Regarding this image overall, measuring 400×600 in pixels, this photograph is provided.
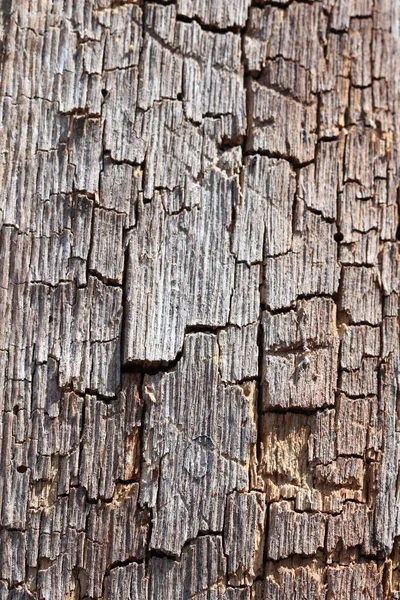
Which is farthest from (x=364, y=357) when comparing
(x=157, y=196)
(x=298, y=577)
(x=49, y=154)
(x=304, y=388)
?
(x=49, y=154)

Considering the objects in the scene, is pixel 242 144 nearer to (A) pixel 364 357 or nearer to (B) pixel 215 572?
(A) pixel 364 357

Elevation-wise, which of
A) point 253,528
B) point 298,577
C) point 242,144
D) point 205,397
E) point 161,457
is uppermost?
point 242,144

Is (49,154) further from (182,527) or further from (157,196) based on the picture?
(182,527)

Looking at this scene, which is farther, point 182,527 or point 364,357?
point 364,357

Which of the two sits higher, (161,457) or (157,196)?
(157,196)

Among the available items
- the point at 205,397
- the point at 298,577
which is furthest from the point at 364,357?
the point at 298,577

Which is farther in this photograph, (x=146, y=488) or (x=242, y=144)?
(x=242, y=144)
